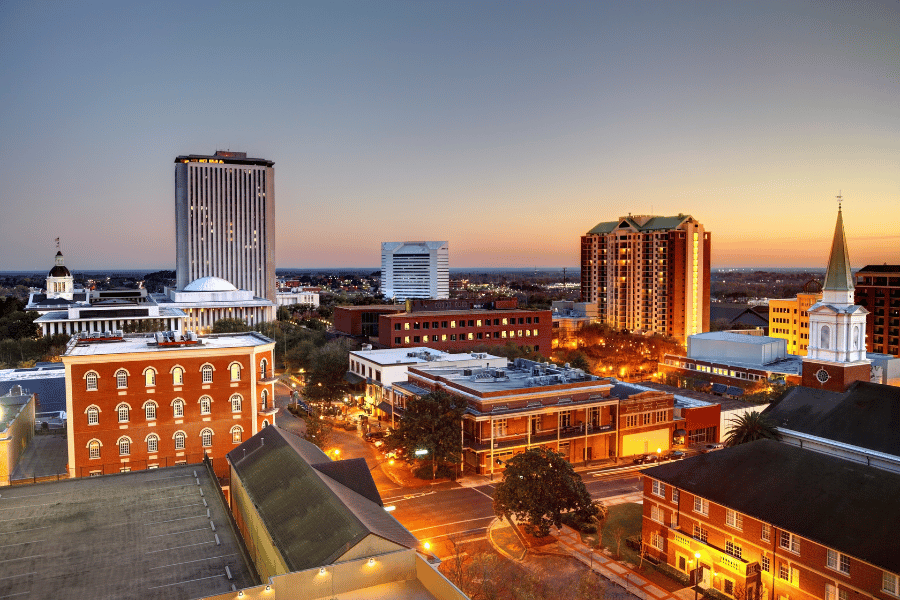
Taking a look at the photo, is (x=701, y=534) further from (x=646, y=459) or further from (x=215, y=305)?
(x=215, y=305)

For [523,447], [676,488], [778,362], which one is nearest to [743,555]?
[676,488]

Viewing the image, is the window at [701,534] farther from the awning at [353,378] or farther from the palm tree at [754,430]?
the awning at [353,378]

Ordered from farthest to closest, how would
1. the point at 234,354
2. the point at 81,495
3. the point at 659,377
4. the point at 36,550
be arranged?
the point at 659,377 < the point at 234,354 < the point at 81,495 < the point at 36,550

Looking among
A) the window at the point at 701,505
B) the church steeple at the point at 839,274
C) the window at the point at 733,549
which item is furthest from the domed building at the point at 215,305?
the window at the point at 733,549

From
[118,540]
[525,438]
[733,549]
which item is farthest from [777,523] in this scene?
[118,540]

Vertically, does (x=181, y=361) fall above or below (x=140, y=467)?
above

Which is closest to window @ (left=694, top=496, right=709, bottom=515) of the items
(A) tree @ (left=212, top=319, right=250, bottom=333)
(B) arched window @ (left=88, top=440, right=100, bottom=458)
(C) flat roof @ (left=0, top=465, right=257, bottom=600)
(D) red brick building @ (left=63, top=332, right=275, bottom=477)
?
(C) flat roof @ (left=0, top=465, right=257, bottom=600)

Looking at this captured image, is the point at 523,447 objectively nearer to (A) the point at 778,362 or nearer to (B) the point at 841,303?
(B) the point at 841,303
